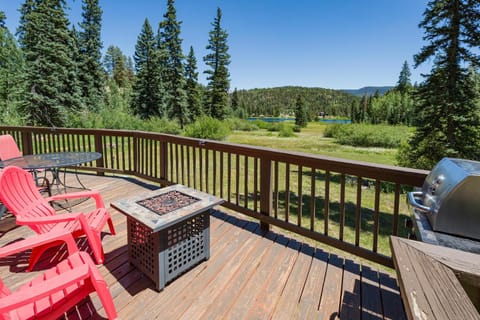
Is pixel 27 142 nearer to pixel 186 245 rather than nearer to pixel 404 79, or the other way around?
pixel 186 245

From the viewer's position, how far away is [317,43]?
15.0 metres

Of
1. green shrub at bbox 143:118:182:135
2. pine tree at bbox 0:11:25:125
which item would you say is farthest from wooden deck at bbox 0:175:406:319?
pine tree at bbox 0:11:25:125

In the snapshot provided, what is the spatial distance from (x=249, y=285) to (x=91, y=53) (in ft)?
78.8

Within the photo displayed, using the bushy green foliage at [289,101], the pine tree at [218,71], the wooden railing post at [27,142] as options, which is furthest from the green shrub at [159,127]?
the bushy green foliage at [289,101]

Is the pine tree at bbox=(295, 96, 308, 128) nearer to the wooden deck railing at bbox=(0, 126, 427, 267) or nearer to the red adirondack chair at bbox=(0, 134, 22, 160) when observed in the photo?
the wooden deck railing at bbox=(0, 126, 427, 267)

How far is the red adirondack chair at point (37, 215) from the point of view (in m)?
2.01

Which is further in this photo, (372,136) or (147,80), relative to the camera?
(147,80)

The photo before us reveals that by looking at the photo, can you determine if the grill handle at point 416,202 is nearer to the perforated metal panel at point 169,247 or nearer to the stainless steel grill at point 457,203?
the stainless steel grill at point 457,203

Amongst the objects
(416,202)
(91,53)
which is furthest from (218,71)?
(416,202)

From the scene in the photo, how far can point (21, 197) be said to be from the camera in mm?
2230

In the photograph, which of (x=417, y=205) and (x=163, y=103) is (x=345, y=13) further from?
(x=163, y=103)

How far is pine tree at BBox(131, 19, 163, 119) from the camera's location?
20.6 metres

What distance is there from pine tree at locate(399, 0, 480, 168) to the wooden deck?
6.40 m

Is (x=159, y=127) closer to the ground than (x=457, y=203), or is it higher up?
higher up
